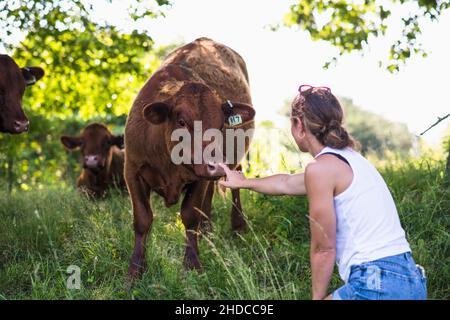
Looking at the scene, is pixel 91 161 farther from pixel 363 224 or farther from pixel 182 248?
pixel 363 224

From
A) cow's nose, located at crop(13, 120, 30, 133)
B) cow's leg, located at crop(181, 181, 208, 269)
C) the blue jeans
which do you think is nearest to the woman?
the blue jeans

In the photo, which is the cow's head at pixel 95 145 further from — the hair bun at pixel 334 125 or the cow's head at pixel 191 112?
the hair bun at pixel 334 125

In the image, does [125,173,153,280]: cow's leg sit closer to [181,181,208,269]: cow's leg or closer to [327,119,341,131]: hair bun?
[181,181,208,269]: cow's leg

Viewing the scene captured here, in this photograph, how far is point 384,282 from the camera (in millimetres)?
3691

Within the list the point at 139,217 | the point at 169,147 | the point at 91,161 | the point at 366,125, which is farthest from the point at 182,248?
the point at 366,125

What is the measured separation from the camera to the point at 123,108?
10359 millimetres

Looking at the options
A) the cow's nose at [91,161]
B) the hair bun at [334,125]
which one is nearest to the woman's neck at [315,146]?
the hair bun at [334,125]

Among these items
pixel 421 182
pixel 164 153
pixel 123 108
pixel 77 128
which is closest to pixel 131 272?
pixel 164 153

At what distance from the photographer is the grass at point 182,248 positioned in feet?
15.4

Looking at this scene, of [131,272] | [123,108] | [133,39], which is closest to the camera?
[131,272]

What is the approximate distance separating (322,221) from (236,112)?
238cm

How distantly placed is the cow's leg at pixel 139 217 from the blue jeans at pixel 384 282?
2188 millimetres

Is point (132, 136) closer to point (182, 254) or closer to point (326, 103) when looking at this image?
point (182, 254)
